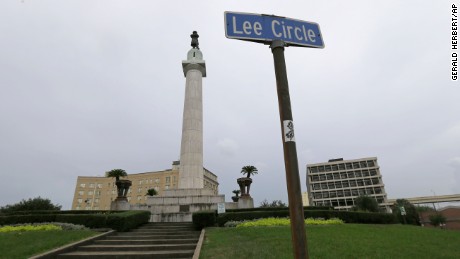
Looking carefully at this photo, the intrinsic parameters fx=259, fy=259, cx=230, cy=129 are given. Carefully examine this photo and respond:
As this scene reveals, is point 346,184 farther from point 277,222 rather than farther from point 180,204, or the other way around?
point 277,222

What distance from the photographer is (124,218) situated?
14.6 meters

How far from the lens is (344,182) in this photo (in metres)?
94.9

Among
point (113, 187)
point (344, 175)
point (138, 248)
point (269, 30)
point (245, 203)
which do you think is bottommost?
point (138, 248)

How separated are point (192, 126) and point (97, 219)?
47.3 ft

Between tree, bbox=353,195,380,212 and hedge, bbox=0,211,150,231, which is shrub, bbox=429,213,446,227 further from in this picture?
hedge, bbox=0,211,150,231

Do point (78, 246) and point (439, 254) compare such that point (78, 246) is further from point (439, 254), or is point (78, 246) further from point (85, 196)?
point (85, 196)

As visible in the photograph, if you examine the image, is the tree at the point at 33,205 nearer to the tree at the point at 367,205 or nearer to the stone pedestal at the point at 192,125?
the stone pedestal at the point at 192,125

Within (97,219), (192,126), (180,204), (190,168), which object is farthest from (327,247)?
(192,126)

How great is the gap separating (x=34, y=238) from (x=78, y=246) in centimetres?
295

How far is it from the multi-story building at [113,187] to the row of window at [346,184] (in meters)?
39.3

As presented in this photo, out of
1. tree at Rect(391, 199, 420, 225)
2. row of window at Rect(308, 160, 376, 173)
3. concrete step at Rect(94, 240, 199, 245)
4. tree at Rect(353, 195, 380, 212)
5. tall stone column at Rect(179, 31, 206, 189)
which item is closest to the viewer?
concrete step at Rect(94, 240, 199, 245)

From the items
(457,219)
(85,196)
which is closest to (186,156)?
(457,219)

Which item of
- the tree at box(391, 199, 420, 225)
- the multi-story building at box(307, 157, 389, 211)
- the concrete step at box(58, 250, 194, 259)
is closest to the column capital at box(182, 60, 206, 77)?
the concrete step at box(58, 250, 194, 259)

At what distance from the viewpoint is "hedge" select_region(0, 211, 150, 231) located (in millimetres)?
14664
